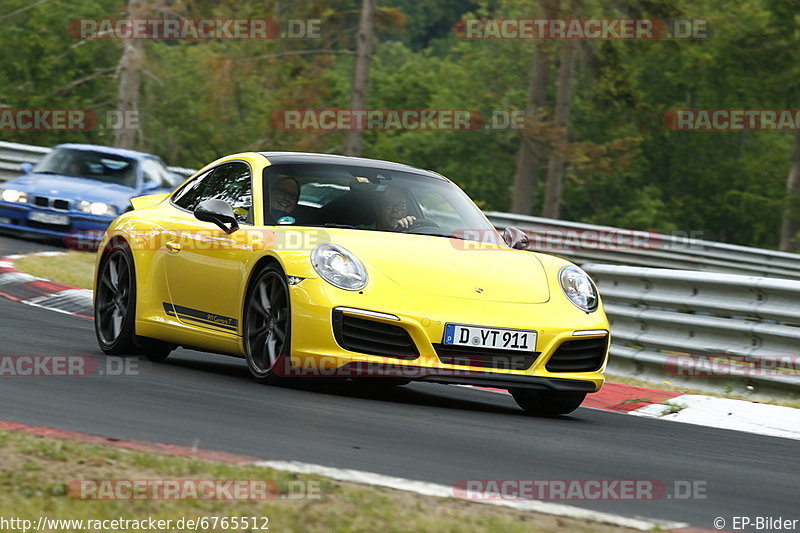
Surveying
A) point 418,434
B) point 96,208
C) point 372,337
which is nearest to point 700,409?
point 372,337

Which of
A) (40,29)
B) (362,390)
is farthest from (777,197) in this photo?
(362,390)

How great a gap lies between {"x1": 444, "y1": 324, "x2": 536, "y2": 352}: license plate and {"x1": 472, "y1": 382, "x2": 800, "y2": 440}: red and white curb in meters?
1.53

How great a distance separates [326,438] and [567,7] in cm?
2912

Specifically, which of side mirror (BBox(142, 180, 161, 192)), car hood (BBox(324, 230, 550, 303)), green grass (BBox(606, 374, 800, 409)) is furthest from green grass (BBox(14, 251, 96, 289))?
car hood (BBox(324, 230, 550, 303))

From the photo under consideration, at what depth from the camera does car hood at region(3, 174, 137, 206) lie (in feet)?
61.0

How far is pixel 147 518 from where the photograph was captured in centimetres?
415

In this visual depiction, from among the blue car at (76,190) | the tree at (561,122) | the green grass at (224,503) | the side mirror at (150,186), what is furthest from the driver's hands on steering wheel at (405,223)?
the tree at (561,122)

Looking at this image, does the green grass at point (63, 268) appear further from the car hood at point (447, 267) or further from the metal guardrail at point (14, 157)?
the metal guardrail at point (14, 157)

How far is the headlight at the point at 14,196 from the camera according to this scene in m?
18.8

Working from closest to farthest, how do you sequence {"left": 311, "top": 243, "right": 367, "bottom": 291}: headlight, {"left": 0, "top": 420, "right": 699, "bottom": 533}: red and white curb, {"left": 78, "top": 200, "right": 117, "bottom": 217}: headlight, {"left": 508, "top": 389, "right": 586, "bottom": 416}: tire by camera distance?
{"left": 0, "top": 420, "right": 699, "bottom": 533}: red and white curb, {"left": 311, "top": 243, "right": 367, "bottom": 291}: headlight, {"left": 508, "top": 389, "right": 586, "bottom": 416}: tire, {"left": 78, "top": 200, "right": 117, "bottom": 217}: headlight

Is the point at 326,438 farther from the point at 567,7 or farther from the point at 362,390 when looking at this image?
the point at 567,7

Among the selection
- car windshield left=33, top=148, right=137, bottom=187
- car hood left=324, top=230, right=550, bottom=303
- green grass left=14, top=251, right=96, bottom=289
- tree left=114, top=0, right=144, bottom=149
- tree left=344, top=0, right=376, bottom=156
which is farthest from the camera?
tree left=344, top=0, right=376, bottom=156

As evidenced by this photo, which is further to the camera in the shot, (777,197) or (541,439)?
(777,197)

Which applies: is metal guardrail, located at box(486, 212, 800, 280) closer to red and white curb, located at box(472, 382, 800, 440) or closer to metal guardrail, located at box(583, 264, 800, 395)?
metal guardrail, located at box(583, 264, 800, 395)
